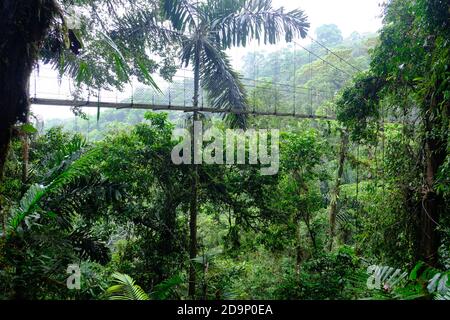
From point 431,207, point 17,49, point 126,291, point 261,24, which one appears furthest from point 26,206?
point 261,24

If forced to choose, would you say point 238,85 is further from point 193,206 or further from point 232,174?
point 193,206

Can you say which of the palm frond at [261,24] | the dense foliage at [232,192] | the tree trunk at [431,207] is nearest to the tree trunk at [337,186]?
the dense foliage at [232,192]

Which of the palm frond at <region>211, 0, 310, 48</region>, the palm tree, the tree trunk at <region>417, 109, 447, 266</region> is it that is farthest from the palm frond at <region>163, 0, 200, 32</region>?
the tree trunk at <region>417, 109, 447, 266</region>

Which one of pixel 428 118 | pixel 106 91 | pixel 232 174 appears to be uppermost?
pixel 106 91

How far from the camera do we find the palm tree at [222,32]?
15.2ft

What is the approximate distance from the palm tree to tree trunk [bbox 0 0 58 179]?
2.66 meters

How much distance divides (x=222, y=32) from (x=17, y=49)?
125 inches

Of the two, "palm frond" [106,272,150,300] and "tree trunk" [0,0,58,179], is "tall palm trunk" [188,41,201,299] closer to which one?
"palm frond" [106,272,150,300]

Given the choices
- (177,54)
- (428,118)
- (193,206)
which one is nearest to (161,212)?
(193,206)

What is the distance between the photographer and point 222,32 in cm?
476

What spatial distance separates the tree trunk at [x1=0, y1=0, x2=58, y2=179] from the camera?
6.48 ft

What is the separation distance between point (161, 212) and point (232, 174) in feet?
3.72

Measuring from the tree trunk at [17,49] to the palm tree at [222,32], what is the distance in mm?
2658

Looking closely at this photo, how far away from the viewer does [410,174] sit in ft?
11.6
